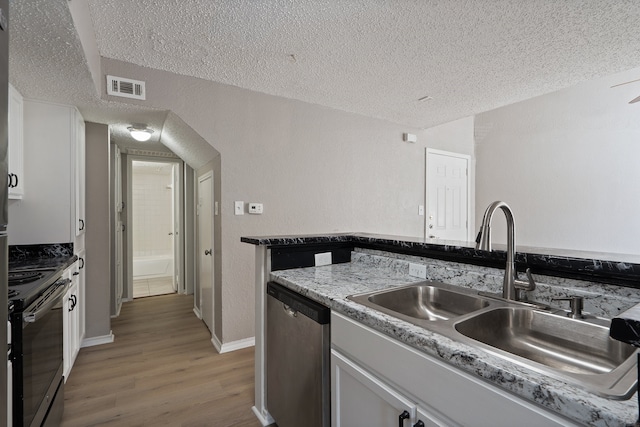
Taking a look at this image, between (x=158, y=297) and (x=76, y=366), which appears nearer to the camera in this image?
(x=76, y=366)

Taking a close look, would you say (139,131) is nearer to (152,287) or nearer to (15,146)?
(15,146)

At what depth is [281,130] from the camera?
3061 mm

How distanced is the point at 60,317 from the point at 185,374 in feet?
3.24

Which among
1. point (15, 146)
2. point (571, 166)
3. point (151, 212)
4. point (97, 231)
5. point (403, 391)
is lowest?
point (403, 391)

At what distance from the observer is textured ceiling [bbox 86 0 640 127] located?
182cm

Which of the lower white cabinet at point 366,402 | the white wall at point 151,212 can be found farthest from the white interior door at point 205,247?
the white wall at point 151,212

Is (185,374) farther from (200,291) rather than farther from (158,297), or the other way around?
(158,297)

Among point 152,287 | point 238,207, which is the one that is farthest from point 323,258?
point 152,287

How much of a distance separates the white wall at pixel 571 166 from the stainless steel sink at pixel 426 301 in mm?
3539

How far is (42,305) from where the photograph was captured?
1.42 meters

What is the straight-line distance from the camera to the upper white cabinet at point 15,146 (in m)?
1.98

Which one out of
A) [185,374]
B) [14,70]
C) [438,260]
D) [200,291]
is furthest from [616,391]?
[200,291]

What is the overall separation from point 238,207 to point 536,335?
234 cm

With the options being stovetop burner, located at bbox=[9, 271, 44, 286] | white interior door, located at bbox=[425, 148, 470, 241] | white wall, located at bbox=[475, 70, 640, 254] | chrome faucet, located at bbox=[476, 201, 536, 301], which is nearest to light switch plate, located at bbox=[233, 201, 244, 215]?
stovetop burner, located at bbox=[9, 271, 44, 286]
